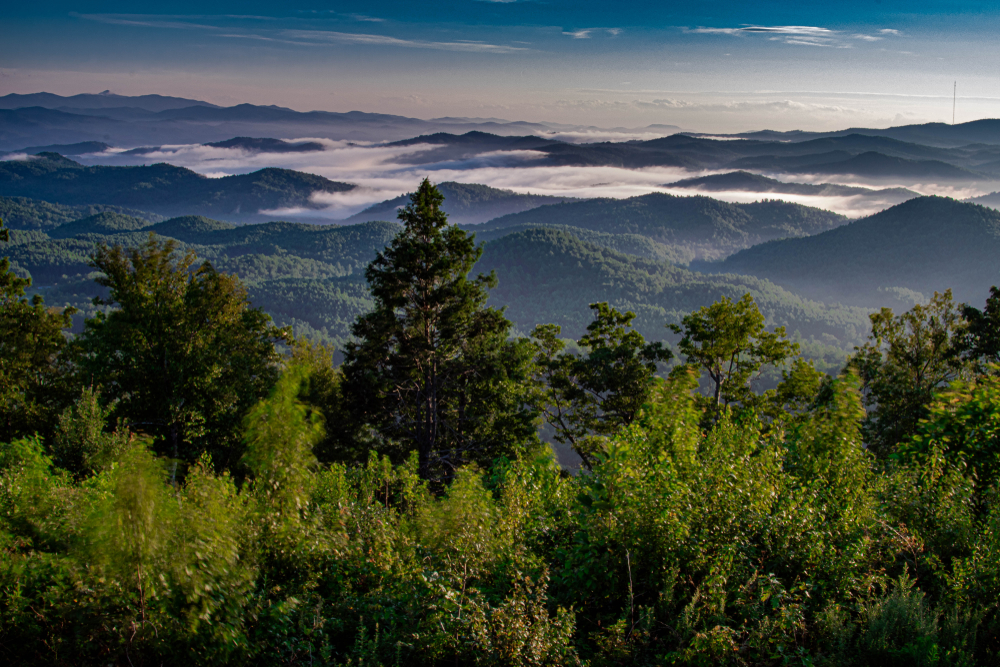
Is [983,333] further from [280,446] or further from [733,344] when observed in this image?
[280,446]

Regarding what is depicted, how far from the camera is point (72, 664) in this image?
18.4ft

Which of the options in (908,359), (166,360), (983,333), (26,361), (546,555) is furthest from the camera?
(908,359)

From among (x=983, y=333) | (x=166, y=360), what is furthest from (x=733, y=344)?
(x=166, y=360)

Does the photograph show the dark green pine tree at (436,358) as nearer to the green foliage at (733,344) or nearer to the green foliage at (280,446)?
the green foliage at (733,344)

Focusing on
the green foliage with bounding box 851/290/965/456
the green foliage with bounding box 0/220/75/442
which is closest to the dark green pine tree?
the green foliage with bounding box 0/220/75/442

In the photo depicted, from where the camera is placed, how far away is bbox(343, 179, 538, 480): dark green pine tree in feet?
77.9

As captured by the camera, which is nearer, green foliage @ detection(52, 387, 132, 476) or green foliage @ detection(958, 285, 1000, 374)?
green foliage @ detection(52, 387, 132, 476)

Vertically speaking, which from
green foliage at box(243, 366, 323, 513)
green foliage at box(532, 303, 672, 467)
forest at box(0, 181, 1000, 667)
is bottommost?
green foliage at box(532, 303, 672, 467)

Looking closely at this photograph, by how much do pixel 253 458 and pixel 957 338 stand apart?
31.1m

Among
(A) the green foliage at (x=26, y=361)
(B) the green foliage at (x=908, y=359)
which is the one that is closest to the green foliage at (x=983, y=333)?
(B) the green foliage at (x=908, y=359)

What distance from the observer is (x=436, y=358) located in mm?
23875

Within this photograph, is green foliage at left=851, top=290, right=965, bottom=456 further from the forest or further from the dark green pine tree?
the forest

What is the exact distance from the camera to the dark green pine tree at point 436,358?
77.9 feet

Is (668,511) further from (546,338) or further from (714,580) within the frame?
→ (546,338)
